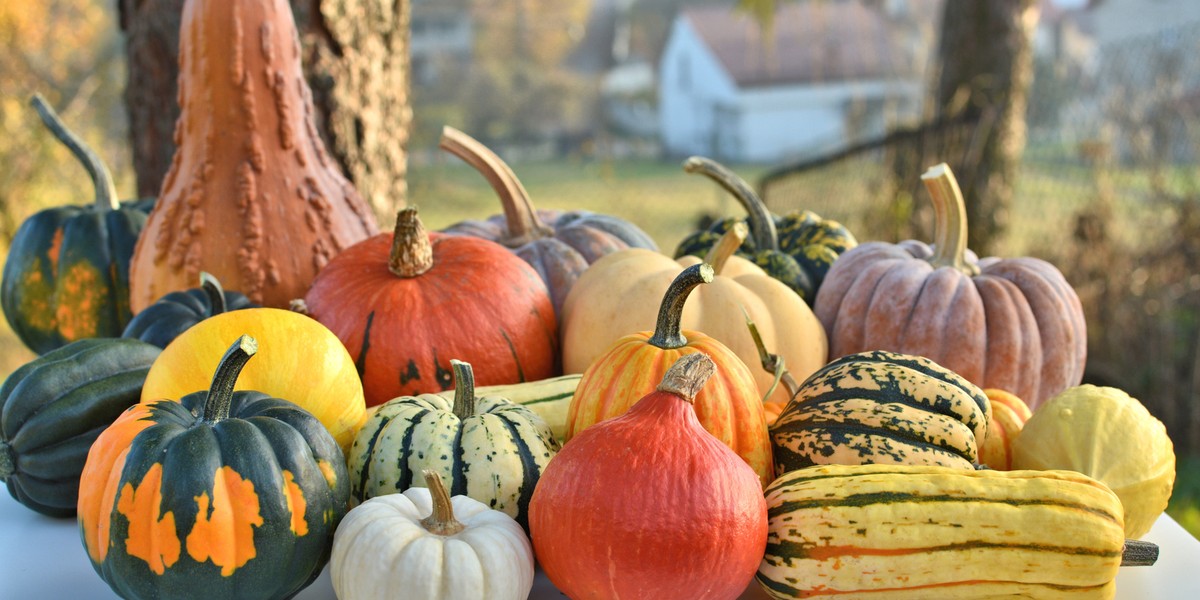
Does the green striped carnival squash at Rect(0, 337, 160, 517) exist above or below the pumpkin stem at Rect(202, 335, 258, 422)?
below

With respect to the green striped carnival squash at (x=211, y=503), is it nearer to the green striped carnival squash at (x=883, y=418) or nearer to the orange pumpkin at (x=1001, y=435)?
the green striped carnival squash at (x=883, y=418)

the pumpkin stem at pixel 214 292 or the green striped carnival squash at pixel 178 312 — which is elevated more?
the pumpkin stem at pixel 214 292

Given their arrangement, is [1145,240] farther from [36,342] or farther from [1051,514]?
[36,342]

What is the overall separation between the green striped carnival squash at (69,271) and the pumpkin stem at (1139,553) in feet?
A: 9.14

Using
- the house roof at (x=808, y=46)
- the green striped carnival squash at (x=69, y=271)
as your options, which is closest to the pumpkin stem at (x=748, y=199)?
the green striped carnival squash at (x=69, y=271)

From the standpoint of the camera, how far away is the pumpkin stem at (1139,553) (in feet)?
5.23

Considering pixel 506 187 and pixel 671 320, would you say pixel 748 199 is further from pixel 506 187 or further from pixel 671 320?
pixel 671 320

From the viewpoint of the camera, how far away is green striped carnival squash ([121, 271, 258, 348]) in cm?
234

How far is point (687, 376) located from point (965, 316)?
1151 millimetres

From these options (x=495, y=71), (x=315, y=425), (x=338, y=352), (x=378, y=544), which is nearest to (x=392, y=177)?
(x=338, y=352)

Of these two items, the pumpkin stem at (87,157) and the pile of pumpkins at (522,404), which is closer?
the pile of pumpkins at (522,404)

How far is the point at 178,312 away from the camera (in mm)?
2412

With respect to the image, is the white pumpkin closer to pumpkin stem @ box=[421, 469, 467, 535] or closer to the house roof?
pumpkin stem @ box=[421, 469, 467, 535]

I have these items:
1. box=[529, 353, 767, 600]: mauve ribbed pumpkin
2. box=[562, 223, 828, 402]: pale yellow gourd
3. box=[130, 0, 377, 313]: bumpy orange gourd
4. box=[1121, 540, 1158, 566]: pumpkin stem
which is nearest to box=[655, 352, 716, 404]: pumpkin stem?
box=[529, 353, 767, 600]: mauve ribbed pumpkin
